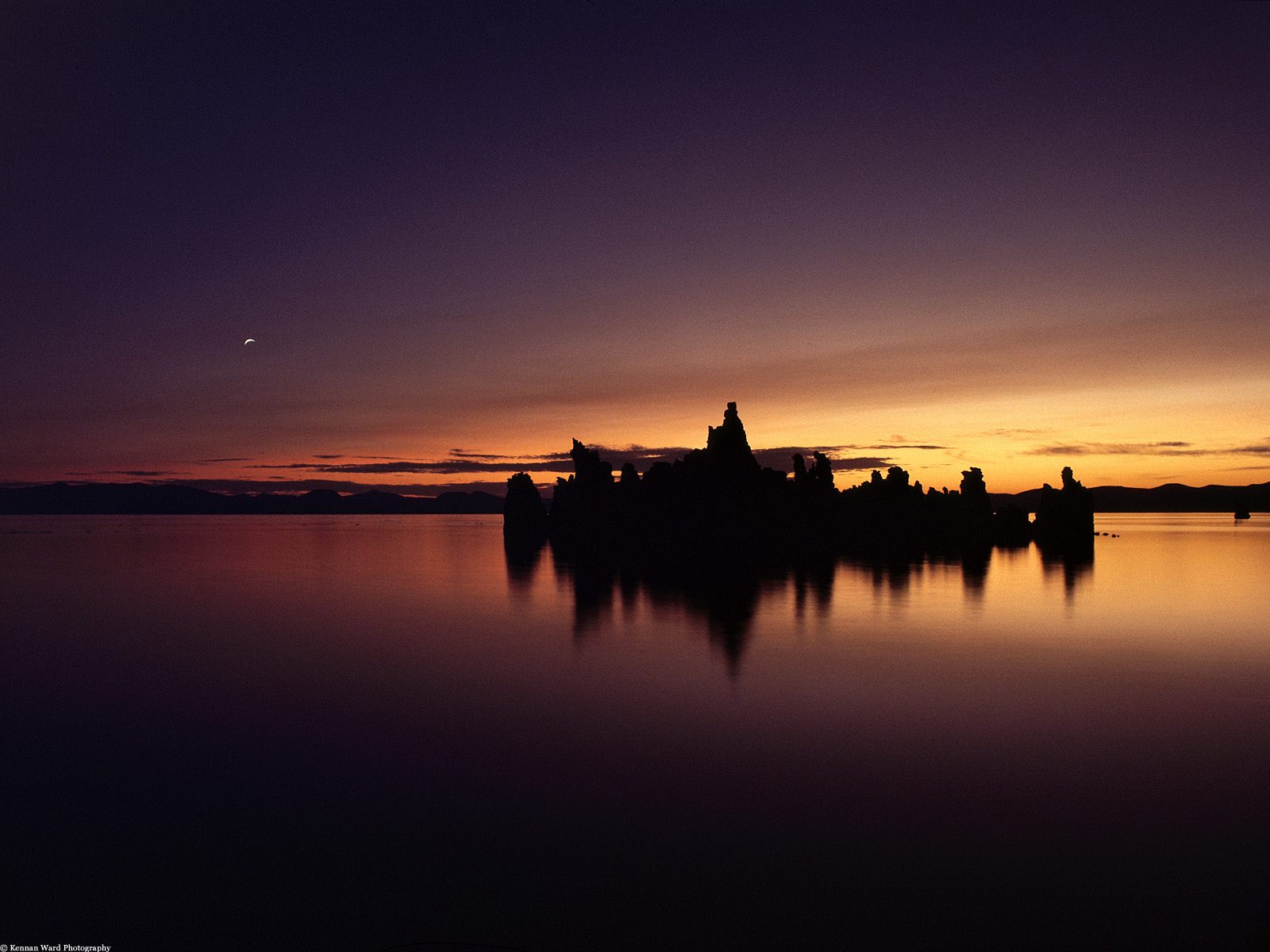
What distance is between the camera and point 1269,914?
37.9 ft

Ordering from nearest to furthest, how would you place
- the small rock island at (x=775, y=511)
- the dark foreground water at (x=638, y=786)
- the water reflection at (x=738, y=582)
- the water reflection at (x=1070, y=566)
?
the dark foreground water at (x=638, y=786) < the water reflection at (x=738, y=582) < the water reflection at (x=1070, y=566) < the small rock island at (x=775, y=511)

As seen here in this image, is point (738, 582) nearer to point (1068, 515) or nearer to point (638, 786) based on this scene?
point (638, 786)

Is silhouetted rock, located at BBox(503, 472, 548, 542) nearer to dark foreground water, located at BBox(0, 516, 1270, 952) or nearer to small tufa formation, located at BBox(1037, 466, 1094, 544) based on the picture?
small tufa formation, located at BBox(1037, 466, 1094, 544)

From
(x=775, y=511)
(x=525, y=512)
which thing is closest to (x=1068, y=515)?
(x=775, y=511)

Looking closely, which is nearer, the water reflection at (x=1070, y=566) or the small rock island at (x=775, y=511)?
the water reflection at (x=1070, y=566)

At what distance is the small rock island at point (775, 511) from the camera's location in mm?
98750

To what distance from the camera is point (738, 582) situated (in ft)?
208

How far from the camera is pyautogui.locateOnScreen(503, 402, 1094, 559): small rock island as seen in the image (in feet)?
324

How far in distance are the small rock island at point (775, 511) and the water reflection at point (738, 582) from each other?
252 inches

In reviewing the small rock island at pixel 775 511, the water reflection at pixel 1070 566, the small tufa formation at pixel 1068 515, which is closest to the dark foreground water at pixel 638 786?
the water reflection at pixel 1070 566

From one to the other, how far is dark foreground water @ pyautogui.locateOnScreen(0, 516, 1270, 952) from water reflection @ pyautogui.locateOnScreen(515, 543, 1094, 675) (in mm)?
3124

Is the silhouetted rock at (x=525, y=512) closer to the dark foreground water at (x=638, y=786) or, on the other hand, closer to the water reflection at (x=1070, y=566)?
the water reflection at (x=1070, y=566)

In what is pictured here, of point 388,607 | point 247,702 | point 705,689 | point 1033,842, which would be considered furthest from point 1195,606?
point 247,702

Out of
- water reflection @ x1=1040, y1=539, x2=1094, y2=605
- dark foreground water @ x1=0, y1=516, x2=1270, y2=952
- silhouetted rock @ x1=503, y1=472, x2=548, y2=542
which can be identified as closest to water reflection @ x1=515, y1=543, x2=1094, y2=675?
water reflection @ x1=1040, y1=539, x2=1094, y2=605
